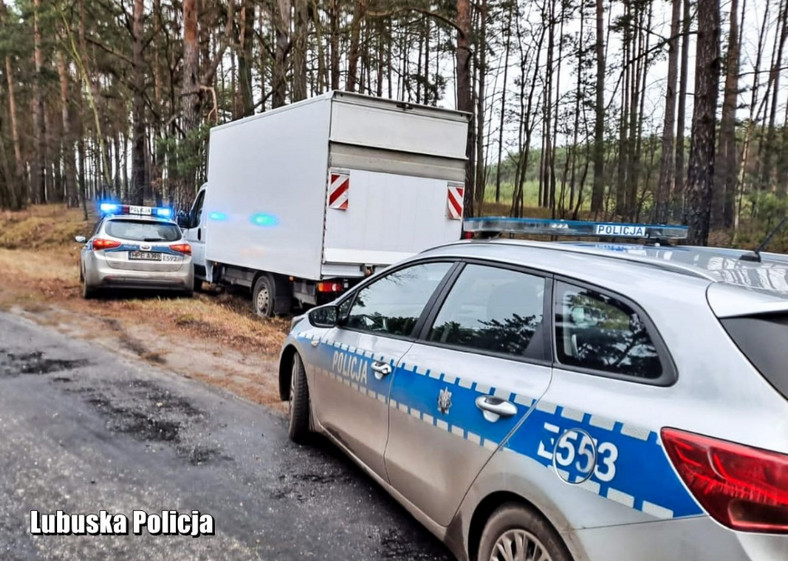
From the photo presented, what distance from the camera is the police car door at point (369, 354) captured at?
328 cm

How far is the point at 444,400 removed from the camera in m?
2.70

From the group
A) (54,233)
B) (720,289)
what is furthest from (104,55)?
(720,289)

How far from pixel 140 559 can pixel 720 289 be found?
290cm

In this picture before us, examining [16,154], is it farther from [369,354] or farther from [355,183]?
[369,354]

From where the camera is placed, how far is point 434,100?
2523cm

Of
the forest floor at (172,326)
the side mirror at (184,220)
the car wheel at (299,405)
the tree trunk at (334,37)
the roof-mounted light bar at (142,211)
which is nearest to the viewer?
the car wheel at (299,405)

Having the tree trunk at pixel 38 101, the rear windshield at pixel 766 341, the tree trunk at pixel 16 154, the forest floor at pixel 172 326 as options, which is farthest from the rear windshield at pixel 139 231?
the tree trunk at pixel 16 154

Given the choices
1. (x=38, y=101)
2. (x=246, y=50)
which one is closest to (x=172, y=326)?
(x=246, y=50)

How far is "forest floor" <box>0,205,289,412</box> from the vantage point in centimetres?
684

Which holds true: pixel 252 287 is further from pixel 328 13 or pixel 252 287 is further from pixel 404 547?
pixel 328 13

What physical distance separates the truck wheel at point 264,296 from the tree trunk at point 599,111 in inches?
645

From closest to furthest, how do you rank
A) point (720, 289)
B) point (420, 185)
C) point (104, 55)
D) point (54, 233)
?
point (720, 289) < point (420, 185) < point (54, 233) < point (104, 55)

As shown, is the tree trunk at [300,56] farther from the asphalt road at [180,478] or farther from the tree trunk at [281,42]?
the asphalt road at [180,478]

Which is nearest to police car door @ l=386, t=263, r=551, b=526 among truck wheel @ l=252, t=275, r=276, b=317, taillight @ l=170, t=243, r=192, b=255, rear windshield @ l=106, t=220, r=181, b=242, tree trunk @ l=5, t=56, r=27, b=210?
truck wheel @ l=252, t=275, r=276, b=317
